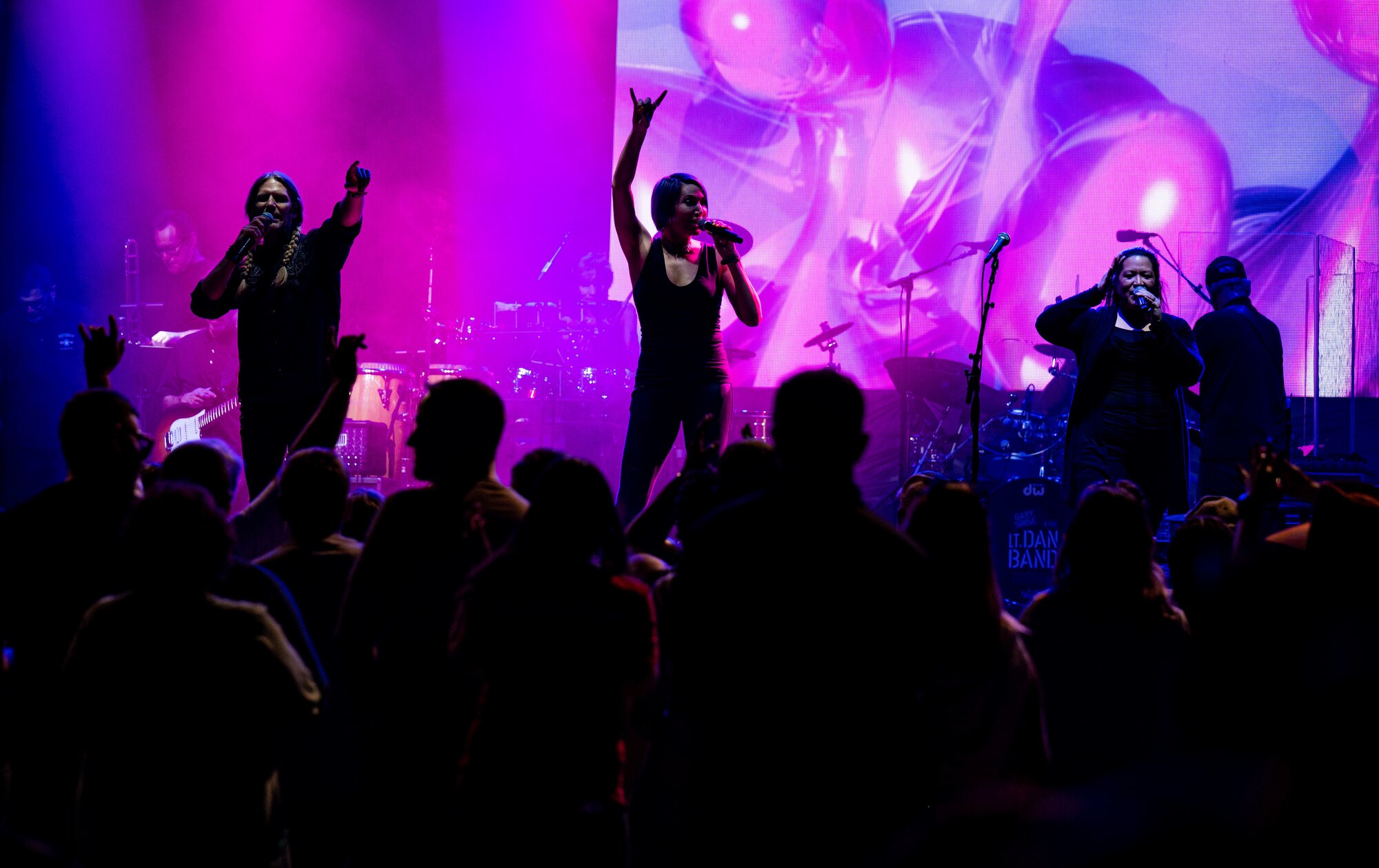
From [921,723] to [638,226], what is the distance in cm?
318

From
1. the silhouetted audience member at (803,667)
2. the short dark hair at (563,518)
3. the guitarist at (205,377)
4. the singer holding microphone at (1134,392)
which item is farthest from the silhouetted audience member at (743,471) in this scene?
the guitarist at (205,377)

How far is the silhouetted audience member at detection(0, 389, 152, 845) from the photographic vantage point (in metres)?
2.39

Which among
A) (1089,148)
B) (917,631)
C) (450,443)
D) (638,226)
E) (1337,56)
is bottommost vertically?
(917,631)

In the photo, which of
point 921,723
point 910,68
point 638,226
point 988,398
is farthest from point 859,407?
point 910,68

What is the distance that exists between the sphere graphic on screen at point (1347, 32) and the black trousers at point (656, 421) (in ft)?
23.2

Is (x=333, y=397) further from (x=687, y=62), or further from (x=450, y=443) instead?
(x=687, y=62)

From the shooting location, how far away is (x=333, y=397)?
3.39m

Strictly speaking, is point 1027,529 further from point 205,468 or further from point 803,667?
point 803,667

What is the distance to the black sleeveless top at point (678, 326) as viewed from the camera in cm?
468

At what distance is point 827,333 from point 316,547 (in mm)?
6896

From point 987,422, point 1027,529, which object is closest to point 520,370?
point 987,422

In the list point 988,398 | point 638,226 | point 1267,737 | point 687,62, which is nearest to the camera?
point 1267,737

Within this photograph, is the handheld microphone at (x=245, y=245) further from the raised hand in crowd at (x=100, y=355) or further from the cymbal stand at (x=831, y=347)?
the cymbal stand at (x=831, y=347)

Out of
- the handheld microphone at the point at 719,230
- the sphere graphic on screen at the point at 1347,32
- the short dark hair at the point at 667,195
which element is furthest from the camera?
the sphere graphic on screen at the point at 1347,32
